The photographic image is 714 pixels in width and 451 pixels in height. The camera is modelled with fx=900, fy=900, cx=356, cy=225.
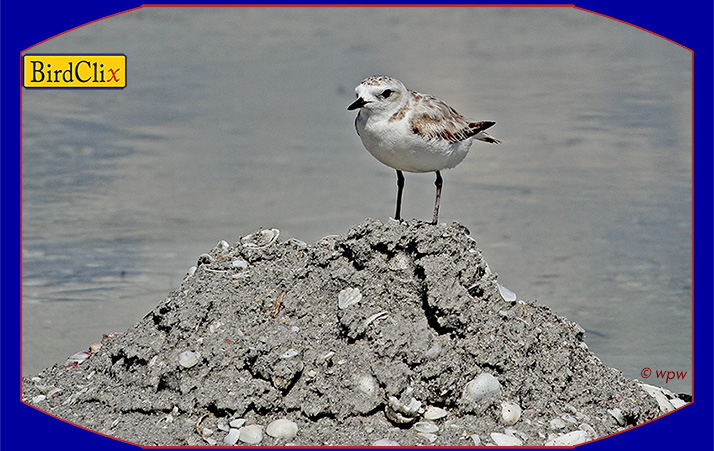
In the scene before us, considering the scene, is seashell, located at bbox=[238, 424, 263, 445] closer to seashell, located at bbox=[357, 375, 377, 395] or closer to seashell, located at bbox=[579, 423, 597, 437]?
seashell, located at bbox=[357, 375, 377, 395]

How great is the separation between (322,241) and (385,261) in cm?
57

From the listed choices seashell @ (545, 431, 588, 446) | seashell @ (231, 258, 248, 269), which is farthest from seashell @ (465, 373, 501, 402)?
seashell @ (231, 258, 248, 269)

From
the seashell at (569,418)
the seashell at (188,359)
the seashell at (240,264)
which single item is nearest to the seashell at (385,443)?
the seashell at (569,418)

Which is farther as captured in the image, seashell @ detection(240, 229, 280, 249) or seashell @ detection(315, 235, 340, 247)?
seashell @ detection(240, 229, 280, 249)

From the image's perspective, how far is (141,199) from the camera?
944cm

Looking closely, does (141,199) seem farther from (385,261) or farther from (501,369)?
(501,369)

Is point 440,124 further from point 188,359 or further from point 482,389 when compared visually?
point 188,359

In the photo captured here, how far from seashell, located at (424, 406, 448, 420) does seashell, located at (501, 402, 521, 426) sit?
32cm

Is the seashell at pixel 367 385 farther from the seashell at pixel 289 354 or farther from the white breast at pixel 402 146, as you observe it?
the white breast at pixel 402 146

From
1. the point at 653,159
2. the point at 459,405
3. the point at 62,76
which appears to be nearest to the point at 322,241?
the point at 459,405

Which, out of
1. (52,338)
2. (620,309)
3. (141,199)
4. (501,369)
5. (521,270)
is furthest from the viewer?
(141,199)

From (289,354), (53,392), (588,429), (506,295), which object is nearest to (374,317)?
(289,354)

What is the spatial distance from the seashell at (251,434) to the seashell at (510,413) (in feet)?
4.33

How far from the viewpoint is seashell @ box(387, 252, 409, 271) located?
5199 mm
